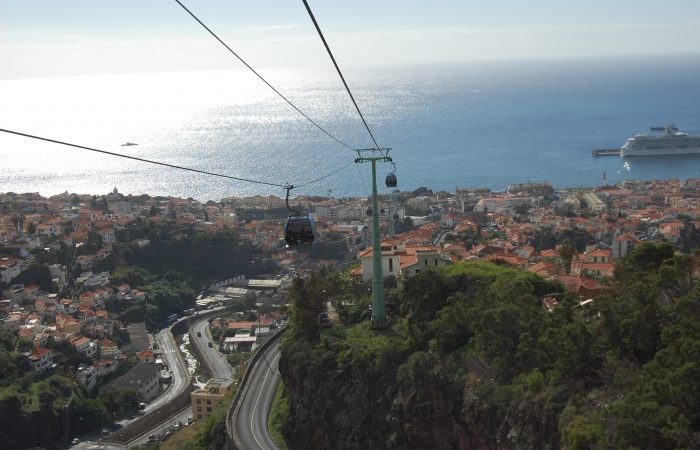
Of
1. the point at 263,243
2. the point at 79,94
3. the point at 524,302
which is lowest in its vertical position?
the point at 263,243

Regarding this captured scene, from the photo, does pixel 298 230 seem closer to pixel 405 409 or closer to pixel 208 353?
pixel 405 409

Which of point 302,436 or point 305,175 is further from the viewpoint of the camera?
point 305,175

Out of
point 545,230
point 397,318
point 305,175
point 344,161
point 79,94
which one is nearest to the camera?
point 397,318

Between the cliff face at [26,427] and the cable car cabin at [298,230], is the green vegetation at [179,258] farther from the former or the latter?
the cable car cabin at [298,230]

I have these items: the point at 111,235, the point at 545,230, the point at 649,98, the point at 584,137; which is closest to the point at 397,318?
the point at 545,230

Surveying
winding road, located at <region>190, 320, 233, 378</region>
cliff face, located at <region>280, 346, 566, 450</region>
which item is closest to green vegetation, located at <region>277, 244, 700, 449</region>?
cliff face, located at <region>280, 346, 566, 450</region>

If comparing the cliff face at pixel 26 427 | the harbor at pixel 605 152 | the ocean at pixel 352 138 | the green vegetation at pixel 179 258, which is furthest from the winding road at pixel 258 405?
the harbor at pixel 605 152

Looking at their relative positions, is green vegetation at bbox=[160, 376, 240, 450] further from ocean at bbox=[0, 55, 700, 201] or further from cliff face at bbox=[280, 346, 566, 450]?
ocean at bbox=[0, 55, 700, 201]

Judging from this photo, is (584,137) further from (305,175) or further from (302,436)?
(302,436)
